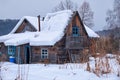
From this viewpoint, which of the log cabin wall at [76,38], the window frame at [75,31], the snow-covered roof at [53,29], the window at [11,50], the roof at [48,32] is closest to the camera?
Result: the snow-covered roof at [53,29]

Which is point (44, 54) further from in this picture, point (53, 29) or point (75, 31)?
point (75, 31)

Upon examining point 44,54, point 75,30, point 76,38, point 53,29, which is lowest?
point 44,54

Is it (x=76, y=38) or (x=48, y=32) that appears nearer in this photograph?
(x=76, y=38)

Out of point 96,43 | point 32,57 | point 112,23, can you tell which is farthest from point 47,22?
point 96,43

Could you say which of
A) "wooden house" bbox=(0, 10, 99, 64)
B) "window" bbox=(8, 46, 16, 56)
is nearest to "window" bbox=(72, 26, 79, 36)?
"wooden house" bbox=(0, 10, 99, 64)

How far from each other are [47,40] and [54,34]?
152 centimetres

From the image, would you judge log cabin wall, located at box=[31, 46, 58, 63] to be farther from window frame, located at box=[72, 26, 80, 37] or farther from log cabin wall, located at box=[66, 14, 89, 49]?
window frame, located at box=[72, 26, 80, 37]

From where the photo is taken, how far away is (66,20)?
28.1m

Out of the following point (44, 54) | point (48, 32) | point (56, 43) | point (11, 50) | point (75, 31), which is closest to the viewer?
point (56, 43)

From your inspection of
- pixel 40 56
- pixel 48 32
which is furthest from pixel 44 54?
pixel 48 32

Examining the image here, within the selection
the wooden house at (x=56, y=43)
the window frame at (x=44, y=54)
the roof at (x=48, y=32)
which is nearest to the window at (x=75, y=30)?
the wooden house at (x=56, y=43)

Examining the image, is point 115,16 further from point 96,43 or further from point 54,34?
point 96,43

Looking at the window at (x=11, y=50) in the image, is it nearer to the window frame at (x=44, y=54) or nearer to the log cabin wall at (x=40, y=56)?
the log cabin wall at (x=40, y=56)

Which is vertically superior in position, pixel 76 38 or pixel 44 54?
pixel 76 38
